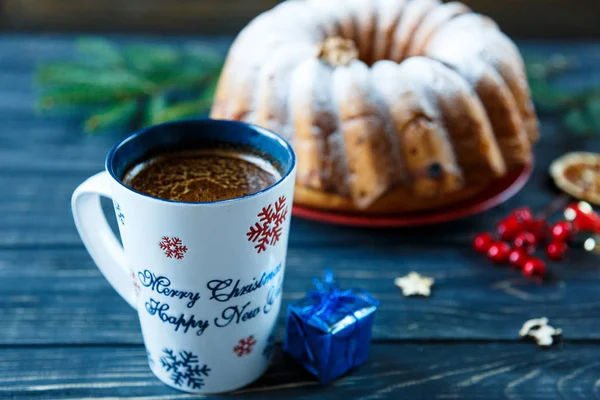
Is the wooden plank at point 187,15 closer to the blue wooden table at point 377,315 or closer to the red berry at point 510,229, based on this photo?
the blue wooden table at point 377,315

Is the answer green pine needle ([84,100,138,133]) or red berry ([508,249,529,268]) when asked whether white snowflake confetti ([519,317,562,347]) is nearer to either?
red berry ([508,249,529,268])

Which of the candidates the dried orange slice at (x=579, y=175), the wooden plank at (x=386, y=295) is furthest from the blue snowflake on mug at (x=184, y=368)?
the dried orange slice at (x=579, y=175)

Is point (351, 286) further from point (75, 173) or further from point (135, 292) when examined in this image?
point (75, 173)

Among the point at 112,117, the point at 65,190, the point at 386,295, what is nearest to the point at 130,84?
the point at 112,117

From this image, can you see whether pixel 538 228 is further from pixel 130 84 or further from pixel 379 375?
pixel 130 84

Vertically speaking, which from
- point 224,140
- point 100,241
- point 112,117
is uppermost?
point 224,140

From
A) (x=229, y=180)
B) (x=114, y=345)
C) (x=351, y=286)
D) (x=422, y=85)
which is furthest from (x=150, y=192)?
(x=422, y=85)
